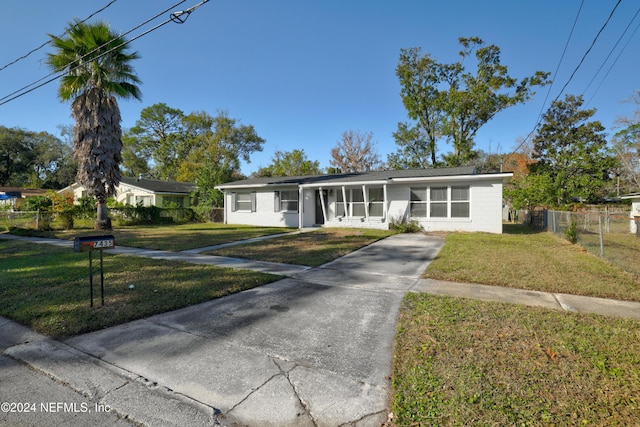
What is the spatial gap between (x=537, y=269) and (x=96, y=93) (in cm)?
1803

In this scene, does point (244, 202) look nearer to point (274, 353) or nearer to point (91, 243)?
point (91, 243)

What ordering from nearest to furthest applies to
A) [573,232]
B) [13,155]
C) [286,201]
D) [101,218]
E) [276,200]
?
1. [573,232]
2. [101,218]
3. [286,201]
4. [276,200]
5. [13,155]

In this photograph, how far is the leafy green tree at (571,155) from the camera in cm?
2045

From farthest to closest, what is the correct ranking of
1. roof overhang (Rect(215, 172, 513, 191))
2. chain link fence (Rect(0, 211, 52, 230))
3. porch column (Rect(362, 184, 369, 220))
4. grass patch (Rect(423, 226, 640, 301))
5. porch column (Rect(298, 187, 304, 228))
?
porch column (Rect(298, 187, 304, 228)) → chain link fence (Rect(0, 211, 52, 230)) → porch column (Rect(362, 184, 369, 220)) → roof overhang (Rect(215, 172, 513, 191)) → grass patch (Rect(423, 226, 640, 301))

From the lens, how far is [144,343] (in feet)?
10.9

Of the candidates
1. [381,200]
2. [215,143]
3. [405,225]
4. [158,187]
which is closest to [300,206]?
[381,200]

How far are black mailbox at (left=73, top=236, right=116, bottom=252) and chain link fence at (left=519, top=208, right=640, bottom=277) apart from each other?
31.1ft

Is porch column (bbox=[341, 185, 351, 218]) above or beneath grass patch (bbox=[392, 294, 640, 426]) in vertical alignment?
above

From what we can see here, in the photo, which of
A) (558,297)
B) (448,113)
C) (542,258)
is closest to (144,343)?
(558,297)

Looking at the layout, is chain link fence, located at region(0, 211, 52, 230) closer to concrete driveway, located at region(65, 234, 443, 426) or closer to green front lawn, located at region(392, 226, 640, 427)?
concrete driveway, located at region(65, 234, 443, 426)

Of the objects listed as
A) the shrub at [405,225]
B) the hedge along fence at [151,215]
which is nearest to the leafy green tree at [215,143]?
the hedge along fence at [151,215]

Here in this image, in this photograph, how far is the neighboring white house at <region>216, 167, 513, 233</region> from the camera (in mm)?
13114

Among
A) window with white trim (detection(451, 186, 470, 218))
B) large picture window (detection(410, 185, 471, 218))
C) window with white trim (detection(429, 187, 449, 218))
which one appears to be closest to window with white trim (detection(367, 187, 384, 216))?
large picture window (detection(410, 185, 471, 218))

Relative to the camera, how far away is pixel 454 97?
24359 mm
